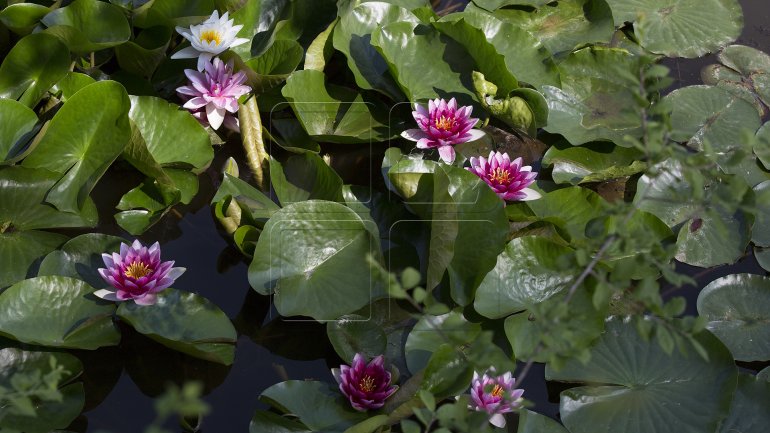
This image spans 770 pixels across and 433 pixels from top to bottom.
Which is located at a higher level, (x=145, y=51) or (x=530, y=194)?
(x=145, y=51)

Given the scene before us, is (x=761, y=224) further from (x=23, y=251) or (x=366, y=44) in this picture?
(x=23, y=251)

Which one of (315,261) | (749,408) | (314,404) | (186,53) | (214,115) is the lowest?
(749,408)

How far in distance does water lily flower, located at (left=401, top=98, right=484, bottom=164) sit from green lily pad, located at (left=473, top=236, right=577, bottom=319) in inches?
16.1

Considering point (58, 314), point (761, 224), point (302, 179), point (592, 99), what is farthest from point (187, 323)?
point (761, 224)

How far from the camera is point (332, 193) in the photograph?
2.63 meters

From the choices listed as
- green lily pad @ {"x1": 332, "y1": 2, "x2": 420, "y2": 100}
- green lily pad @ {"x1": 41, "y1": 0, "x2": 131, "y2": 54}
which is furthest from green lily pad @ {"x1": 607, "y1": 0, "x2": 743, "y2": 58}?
green lily pad @ {"x1": 41, "y1": 0, "x2": 131, "y2": 54}

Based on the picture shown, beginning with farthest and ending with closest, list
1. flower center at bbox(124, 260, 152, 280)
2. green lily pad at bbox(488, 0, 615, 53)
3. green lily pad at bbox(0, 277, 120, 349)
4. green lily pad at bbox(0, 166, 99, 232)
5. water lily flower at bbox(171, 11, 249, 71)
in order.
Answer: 1. green lily pad at bbox(488, 0, 615, 53)
2. water lily flower at bbox(171, 11, 249, 71)
3. green lily pad at bbox(0, 166, 99, 232)
4. flower center at bbox(124, 260, 152, 280)
5. green lily pad at bbox(0, 277, 120, 349)

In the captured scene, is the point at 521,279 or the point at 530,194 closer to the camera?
the point at 521,279

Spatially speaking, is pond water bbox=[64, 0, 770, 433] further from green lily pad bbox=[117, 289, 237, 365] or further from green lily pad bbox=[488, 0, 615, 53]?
green lily pad bbox=[488, 0, 615, 53]

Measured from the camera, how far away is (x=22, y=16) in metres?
2.93

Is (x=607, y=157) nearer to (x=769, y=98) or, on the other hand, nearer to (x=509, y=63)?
(x=509, y=63)

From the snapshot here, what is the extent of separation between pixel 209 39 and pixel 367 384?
127cm

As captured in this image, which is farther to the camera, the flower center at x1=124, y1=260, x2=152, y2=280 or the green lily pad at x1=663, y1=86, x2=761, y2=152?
the green lily pad at x1=663, y1=86, x2=761, y2=152

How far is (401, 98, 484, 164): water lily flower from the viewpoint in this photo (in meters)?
2.72
